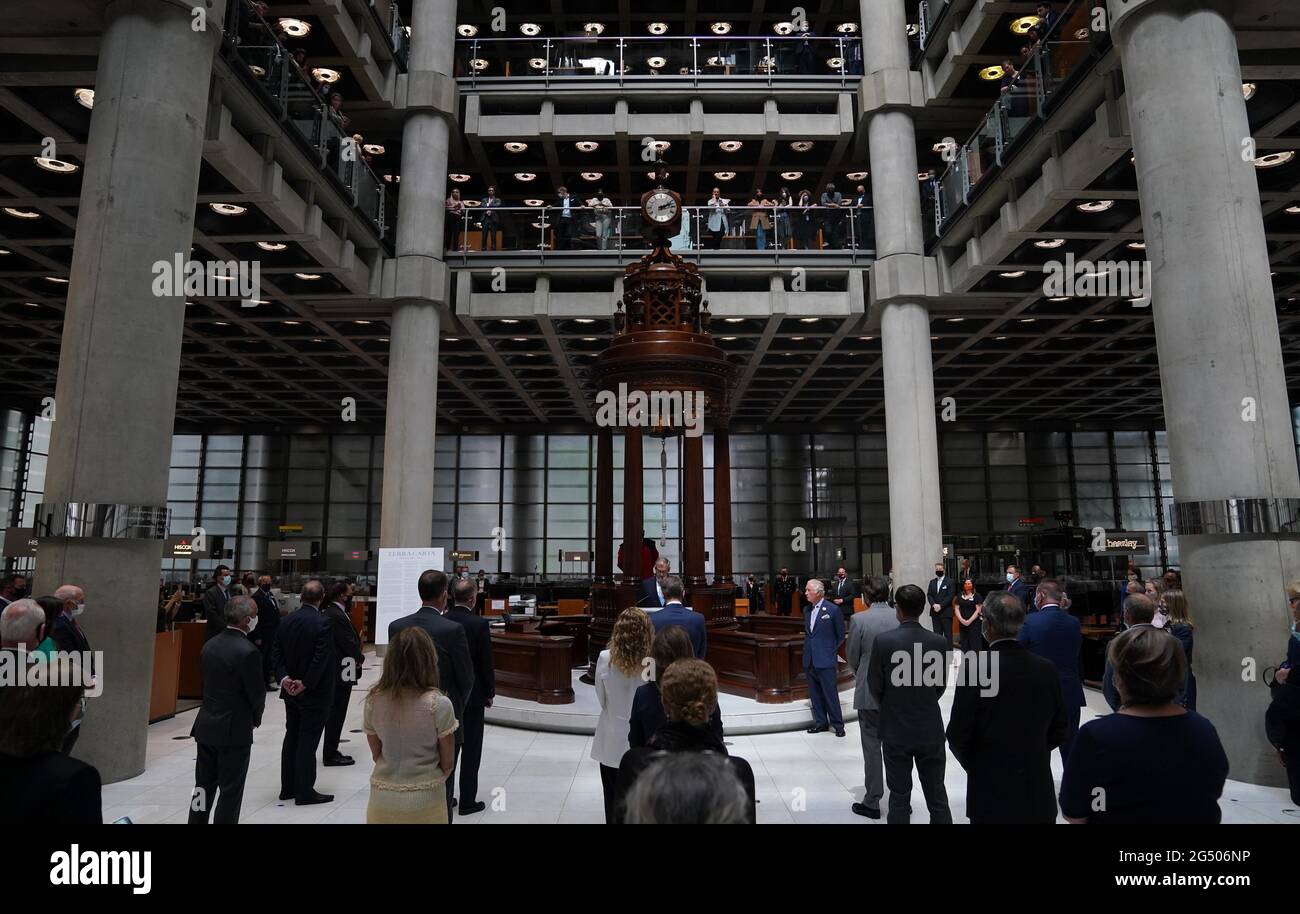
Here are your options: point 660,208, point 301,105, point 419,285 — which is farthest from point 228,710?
Answer: point 419,285

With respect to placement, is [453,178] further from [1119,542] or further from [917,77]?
[1119,542]

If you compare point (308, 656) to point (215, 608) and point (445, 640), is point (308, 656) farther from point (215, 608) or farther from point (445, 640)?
point (215, 608)

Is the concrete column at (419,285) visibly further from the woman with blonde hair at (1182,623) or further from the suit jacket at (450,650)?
the woman with blonde hair at (1182,623)

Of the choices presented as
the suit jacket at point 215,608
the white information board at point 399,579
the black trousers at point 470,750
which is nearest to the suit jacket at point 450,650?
the black trousers at point 470,750

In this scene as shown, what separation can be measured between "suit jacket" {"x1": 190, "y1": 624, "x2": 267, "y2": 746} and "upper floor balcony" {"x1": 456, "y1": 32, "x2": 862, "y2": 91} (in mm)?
20686

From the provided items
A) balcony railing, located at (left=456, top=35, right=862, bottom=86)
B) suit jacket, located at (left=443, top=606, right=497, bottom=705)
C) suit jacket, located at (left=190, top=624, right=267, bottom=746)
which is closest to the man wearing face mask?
suit jacket, located at (left=190, top=624, right=267, bottom=746)

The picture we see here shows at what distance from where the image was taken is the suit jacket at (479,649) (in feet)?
21.7

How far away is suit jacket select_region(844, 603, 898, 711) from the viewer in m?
7.02

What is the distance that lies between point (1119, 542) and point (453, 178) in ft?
82.0

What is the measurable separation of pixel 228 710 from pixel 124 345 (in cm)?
542

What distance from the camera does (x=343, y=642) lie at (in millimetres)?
8094

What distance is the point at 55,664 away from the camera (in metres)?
3.16
